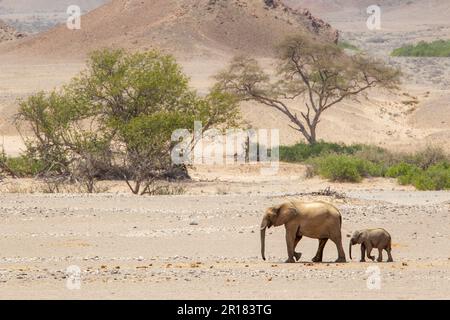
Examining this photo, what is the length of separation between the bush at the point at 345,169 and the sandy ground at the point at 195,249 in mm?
5445

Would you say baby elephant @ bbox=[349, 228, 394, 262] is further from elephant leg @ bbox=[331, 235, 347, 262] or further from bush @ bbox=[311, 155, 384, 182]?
bush @ bbox=[311, 155, 384, 182]

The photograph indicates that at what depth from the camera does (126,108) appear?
30.7m

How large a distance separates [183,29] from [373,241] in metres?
49.5

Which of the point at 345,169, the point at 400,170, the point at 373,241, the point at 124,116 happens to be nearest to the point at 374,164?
the point at 400,170

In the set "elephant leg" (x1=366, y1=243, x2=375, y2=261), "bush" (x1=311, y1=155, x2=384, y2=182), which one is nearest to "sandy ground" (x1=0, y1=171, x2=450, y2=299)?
"elephant leg" (x1=366, y1=243, x2=375, y2=261)

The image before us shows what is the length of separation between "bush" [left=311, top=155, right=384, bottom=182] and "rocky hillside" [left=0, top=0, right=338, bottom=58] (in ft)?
97.4

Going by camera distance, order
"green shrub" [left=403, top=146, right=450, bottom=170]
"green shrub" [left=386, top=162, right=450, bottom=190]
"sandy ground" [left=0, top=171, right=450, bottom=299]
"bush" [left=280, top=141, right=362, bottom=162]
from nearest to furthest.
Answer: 1. "sandy ground" [left=0, top=171, right=450, bottom=299]
2. "green shrub" [left=386, top=162, right=450, bottom=190]
3. "green shrub" [left=403, top=146, right=450, bottom=170]
4. "bush" [left=280, top=141, right=362, bottom=162]

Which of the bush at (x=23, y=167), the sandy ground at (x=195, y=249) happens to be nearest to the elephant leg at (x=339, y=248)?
the sandy ground at (x=195, y=249)

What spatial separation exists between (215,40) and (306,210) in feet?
165

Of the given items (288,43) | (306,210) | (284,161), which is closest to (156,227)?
(306,210)

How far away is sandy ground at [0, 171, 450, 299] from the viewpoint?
1266cm

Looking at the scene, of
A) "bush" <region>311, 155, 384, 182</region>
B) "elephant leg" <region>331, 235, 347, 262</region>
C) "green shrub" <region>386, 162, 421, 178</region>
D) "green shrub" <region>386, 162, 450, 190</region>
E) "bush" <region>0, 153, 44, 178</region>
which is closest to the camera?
"elephant leg" <region>331, 235, 347, 262</region>

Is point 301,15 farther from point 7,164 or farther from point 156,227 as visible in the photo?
point 156,227

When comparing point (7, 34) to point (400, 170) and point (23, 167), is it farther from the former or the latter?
point (400, 170)
